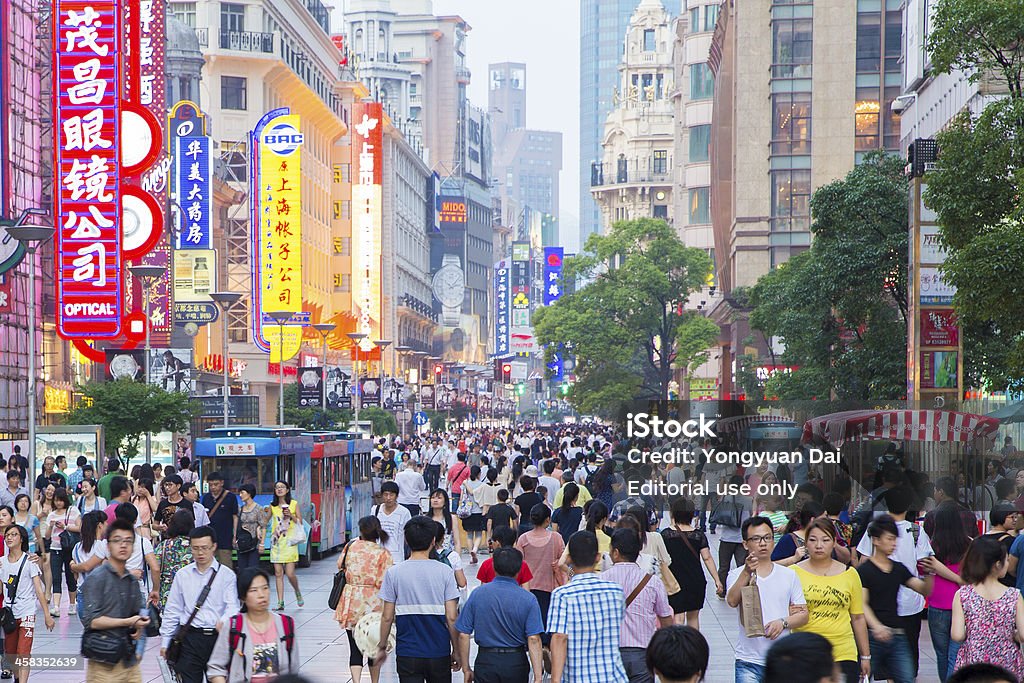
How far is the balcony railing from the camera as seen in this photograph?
73.7 metres

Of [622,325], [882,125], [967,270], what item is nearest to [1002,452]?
[967,270]

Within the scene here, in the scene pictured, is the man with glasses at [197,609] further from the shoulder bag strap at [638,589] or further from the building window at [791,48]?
the building window at [791,48]

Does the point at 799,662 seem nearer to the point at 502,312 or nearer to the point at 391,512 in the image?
the point at 391,512

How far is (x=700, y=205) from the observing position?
100m

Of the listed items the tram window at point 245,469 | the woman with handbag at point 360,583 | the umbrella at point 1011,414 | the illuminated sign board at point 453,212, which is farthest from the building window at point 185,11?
the illuminated sign board at point 453,212

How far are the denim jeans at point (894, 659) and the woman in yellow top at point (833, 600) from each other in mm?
715

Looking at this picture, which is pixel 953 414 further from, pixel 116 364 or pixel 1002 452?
pixel 116 364

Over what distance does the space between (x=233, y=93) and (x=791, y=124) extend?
86.8 feet

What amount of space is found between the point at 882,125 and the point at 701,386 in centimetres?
2010

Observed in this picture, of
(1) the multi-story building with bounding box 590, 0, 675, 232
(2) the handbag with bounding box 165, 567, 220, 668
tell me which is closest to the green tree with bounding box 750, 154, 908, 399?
(2) the handbag with bounding box 165, 567, 220, 668

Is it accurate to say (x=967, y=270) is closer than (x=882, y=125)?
Yes

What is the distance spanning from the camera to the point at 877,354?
3994 cm

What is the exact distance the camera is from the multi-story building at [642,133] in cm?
16550

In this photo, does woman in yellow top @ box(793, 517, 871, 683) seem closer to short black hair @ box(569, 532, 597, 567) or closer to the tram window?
short black hair @ box(569, 532, 597, 567)
